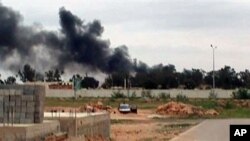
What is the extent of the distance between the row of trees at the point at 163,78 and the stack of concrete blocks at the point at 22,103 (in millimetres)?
128420

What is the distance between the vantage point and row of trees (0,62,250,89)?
155 metres

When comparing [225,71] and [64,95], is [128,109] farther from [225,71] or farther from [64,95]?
[225,71]

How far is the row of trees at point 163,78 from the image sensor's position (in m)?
155

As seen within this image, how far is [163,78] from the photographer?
156 meters

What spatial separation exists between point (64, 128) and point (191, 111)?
48.1 metres

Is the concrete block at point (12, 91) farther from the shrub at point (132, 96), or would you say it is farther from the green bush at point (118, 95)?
the green bush at point (118, 95)

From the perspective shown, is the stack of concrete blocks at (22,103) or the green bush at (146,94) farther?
the green bush at (146,94)

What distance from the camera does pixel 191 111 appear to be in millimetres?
71250

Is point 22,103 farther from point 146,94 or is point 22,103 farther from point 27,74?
point 27,74

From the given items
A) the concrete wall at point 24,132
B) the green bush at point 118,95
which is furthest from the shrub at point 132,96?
the concrete wall at point 24,132

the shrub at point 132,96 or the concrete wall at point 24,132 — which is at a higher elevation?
the shrub at point 132,96

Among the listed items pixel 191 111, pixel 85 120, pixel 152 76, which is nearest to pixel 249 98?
pixel 191 111

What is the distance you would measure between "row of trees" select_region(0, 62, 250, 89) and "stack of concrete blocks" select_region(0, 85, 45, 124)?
128 metres

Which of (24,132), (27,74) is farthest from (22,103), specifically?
(27,74)
